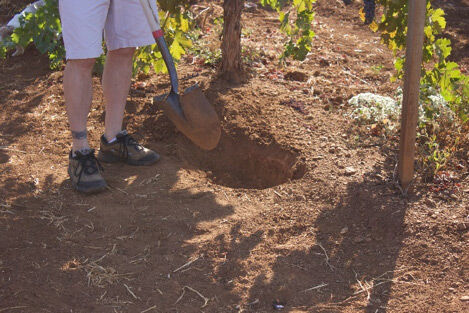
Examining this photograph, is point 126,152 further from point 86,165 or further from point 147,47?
point 147,47

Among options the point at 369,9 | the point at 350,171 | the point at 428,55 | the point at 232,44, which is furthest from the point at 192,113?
the point at 369,9

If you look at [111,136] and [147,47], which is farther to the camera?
[147,47]

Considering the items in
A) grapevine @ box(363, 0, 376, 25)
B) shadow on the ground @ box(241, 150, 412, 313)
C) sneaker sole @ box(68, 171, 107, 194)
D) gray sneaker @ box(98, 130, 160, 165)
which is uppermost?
grapevine @ box(363, 0, 376, 25)

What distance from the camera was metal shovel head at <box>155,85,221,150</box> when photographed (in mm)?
3156

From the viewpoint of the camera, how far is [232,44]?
432cm

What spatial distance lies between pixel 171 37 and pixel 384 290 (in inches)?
99.8

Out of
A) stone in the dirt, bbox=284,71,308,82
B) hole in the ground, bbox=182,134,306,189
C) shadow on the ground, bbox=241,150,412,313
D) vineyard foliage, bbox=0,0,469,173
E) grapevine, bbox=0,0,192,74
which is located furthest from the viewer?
stone in the dirt, bbox=284,71,308,82

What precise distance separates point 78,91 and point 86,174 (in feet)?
1.54

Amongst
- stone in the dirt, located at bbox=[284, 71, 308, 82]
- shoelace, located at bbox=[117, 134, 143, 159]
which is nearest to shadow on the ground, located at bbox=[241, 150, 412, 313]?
shoelace, located at bbox=[117, 134, 143, 159]

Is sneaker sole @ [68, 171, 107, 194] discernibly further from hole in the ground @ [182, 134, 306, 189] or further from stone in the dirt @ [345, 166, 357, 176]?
stone in the dirt @ [345, 166, 357, 176]

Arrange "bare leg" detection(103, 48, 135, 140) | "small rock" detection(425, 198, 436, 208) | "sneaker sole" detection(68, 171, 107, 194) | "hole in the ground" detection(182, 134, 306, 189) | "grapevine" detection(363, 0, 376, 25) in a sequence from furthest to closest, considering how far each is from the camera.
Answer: "grapevine" detection(363, 0, 376, 25), "hole in the ground" detection(182, 134, 306, 189), "bare leg" detection(103, 48, 135, 140), "sneaker sole" detection(68, 171, 107, 194), "small rock" detection(425, 198, 436, 208)

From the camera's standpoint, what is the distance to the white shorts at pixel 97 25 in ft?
9.28

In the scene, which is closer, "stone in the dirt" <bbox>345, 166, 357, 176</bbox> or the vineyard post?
the vineyard post

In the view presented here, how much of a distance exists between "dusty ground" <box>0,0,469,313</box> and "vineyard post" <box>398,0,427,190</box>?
18 centimetres
